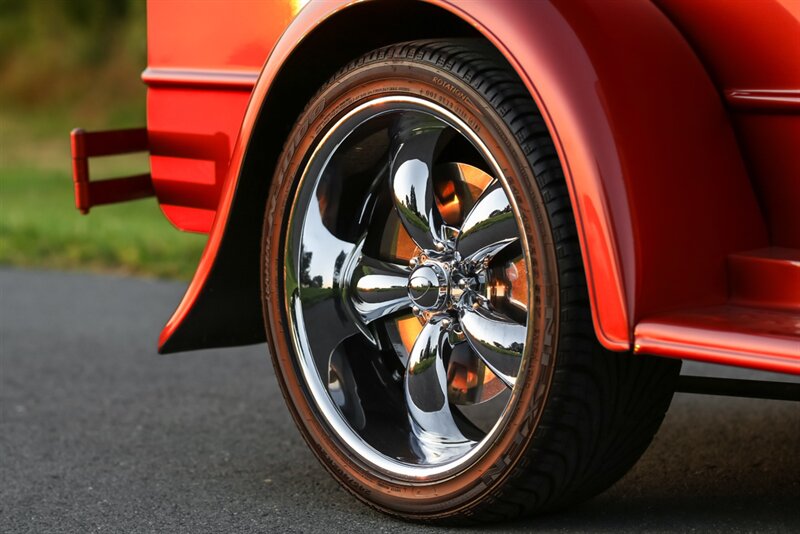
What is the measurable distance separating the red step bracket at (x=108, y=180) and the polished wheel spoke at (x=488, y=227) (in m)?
1.18

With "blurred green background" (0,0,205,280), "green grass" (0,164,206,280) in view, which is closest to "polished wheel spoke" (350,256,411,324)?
"green grass" (0,164,206,280)

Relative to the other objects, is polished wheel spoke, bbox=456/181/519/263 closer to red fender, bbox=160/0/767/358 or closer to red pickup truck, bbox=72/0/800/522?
red pickup truck, bbox=72/0/800/522

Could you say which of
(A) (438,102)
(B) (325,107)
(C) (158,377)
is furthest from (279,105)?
(C) (158,377)

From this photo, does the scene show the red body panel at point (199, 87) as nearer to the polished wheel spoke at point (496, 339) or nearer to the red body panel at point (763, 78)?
the polished wheel spoke at point (496, 339)

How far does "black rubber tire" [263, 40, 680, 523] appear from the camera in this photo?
97.0 inches

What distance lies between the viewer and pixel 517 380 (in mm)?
2543

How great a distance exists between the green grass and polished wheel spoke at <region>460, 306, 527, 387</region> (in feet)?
14.8

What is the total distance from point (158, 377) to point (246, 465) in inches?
51.4

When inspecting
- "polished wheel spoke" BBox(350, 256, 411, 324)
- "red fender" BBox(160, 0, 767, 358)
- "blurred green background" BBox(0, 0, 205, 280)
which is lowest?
"blurred green background" BBox(0, 0, 205, 280)

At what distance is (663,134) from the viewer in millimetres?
2459

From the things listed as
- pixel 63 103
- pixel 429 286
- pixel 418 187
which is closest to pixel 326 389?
pixel 429 286

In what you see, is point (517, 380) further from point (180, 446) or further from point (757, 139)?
point (180, 446)

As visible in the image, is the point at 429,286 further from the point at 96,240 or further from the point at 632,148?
the point at 96,240

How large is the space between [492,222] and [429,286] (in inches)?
7.6
